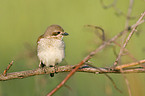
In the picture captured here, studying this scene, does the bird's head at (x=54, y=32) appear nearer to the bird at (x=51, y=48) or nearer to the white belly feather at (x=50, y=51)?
the bird at (x=51, y=48)

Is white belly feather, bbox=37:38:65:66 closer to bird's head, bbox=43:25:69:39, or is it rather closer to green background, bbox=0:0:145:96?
bird's head, bbox=43:25:69:39

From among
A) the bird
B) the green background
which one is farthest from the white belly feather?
the green background

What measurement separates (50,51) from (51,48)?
0.05 metres

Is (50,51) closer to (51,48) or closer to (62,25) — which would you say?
Answer: (51,48)

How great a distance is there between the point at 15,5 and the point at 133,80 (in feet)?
16.1

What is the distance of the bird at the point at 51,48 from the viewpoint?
163 inches

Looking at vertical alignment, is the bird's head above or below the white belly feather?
above

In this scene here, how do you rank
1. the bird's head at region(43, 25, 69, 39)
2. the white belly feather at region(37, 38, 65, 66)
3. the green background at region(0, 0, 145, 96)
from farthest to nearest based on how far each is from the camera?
1. the green background at region(0, 0, 145, 96)
2. the bird's head at region(43, 25, 69, 39)
3. the white belly feather at region(37, 38, 65, 66)

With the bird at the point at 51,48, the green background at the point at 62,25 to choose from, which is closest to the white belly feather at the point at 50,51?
the bird at the point at 51,48

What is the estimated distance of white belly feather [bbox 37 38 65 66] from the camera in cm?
413

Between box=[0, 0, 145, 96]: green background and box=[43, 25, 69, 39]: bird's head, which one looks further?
box=[0, 0, 145, 96]: green background

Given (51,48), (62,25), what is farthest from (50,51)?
(62,25)

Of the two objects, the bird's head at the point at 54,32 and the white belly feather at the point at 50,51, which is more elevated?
the bird's head at the point at 54,32

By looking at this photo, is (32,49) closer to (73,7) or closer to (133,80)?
(133,80)
